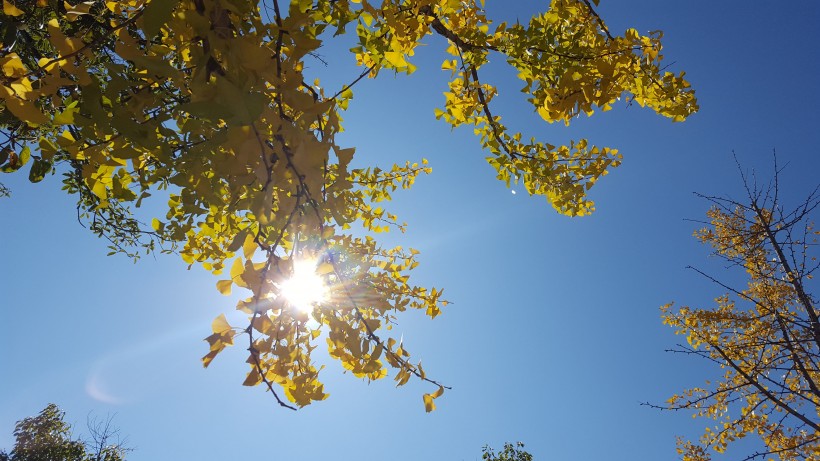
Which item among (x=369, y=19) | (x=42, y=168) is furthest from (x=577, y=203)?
(x=42, y=168)

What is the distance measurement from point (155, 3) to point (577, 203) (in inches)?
104

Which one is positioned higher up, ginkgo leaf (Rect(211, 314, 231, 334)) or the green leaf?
the green leaf

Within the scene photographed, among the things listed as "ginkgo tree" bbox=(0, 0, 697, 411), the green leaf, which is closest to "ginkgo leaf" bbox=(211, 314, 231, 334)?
"ginkgo tree" bbox=(0, 0, 697, 411)

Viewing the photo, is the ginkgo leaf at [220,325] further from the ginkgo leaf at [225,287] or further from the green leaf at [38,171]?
the green leaf at [38,171]

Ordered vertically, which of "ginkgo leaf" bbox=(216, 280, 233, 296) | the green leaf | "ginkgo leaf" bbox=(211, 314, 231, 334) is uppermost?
the green leaf

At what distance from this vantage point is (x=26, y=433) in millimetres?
15602

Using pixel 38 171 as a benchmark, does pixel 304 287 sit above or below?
below

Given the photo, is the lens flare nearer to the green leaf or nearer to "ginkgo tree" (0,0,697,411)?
"ginkgo tree" (0,0,697,411)

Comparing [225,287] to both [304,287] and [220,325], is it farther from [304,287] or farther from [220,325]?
[304,287]

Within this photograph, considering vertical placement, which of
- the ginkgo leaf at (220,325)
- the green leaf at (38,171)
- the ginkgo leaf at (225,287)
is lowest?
the ginkgo leaf at (220,325)

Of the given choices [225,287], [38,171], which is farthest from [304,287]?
[38,171]

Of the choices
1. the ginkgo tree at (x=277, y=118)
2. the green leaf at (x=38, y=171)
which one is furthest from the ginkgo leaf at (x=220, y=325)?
the green leaf at (x=38, y=171)

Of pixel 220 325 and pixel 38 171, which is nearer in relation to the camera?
pixel 220 325

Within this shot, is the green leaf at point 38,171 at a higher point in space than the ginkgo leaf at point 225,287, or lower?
higher
